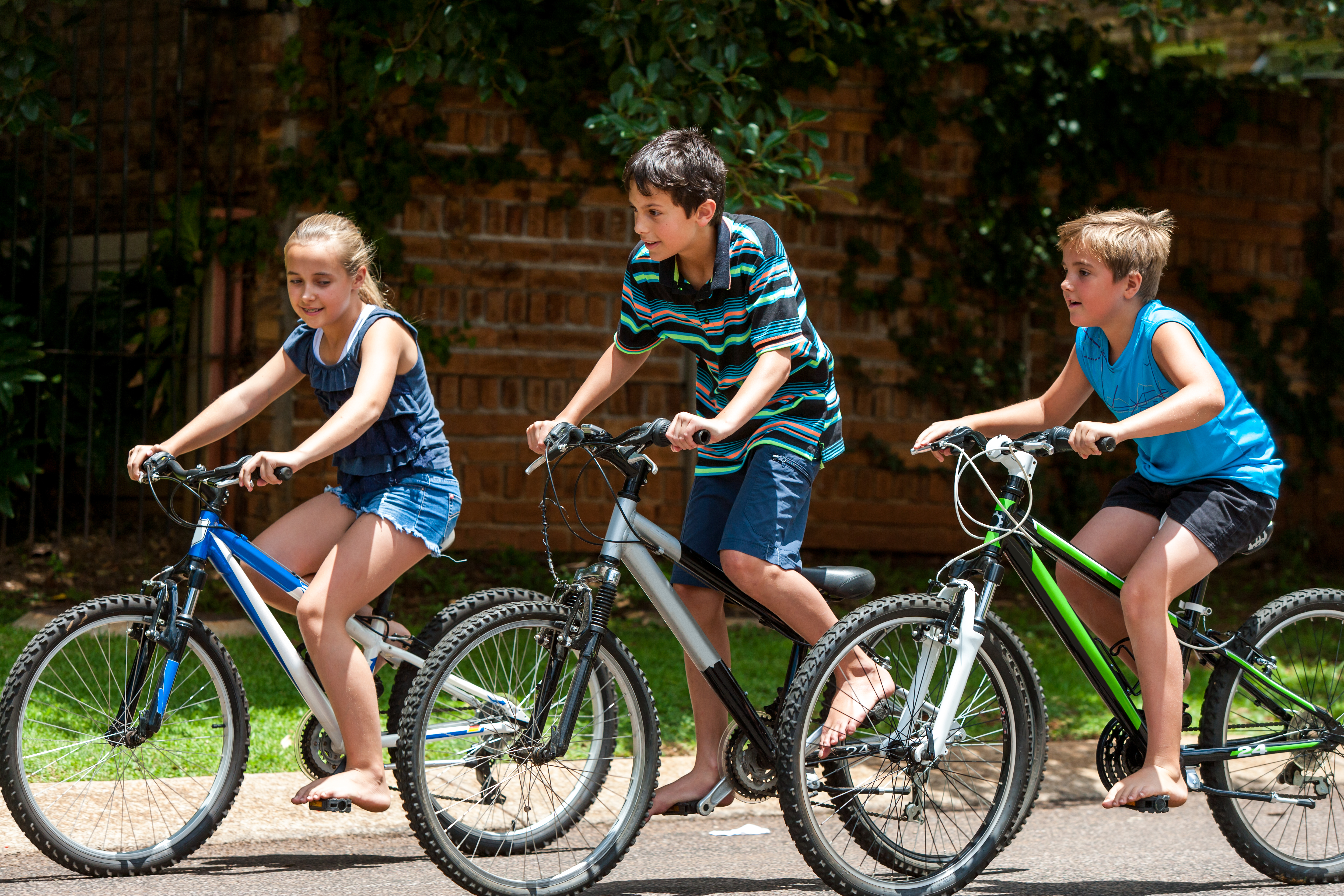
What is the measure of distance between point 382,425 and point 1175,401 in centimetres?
210

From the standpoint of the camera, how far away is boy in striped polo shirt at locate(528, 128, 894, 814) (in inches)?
148

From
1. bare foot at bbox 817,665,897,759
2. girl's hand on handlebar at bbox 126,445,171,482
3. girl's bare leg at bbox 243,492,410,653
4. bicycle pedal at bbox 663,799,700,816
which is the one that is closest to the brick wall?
girl's bare leg at bbox 243,492,410,653

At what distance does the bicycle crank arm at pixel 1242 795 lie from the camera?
392 centimetres

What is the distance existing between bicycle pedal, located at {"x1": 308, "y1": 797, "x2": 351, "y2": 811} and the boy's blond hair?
2.38 meters

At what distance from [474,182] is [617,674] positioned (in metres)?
4.82

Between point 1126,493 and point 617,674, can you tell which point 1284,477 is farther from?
point 617,674

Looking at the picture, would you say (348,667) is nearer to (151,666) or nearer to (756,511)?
(151,666)

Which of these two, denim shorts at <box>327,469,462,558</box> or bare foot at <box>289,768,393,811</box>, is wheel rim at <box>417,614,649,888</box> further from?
denim shorts at <box>327,469,462,558</box>

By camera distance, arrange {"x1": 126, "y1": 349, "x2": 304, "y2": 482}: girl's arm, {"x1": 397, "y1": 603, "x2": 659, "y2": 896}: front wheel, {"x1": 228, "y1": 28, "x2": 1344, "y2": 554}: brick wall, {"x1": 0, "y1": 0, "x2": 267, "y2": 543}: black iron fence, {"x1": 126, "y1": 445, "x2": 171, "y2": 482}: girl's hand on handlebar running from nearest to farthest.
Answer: {"x1": 397, "y1": 603, "x2": 659, "y2": 896}: front wheel
{"x1": 126, "y1": 445, "x2": 171, "y2": 482}: girl's hand on handlebar
{"x1": 126, "y1": 349, "x2": 304, "y2": 482}: girl's arm
{"x1": 0, "y1": 0, "x2": 267, "y2": 543}: black iron fence
{"x1": 228, "y1": 28, "x2": 1344, "y2": 554}: brick wall

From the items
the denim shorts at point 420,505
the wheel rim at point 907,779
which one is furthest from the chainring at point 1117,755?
the denim shorts at point 420,505

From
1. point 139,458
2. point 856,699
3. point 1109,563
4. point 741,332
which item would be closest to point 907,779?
point 856,699

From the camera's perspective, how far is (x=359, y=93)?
7602mm

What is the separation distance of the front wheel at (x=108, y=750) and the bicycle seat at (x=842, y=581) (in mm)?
1537

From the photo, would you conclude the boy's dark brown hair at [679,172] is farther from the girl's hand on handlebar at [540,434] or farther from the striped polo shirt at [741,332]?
the girl's hand on handlebar at [540,434]
